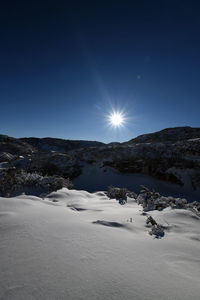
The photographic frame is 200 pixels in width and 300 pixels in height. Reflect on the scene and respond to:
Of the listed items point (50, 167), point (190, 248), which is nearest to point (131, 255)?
point (190, 248)

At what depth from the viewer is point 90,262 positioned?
1251 millimetres

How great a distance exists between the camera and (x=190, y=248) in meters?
1.80

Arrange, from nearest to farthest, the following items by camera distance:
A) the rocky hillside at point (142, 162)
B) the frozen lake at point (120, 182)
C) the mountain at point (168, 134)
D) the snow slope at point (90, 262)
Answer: the snow slope at point (90, 262) → the frozen lake at point (120, 182) → the rocky hillside at point (142, 162) → the mountain at point (168, 134)

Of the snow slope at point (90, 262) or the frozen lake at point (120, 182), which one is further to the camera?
the frozen lake at point (120, 182)

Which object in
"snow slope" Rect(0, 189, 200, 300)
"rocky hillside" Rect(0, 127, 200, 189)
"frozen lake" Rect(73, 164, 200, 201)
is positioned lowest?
→ "frozen lake" Rect(73, 164, 200, 201)

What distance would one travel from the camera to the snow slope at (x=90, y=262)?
0.93 metres

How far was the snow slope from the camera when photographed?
93 centimetres

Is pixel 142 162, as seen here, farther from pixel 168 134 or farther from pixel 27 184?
pixel 168 134

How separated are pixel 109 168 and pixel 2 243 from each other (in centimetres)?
923

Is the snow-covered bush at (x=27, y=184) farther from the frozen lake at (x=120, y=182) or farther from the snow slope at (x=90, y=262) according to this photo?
the frozen lake at (x=120, y=182)

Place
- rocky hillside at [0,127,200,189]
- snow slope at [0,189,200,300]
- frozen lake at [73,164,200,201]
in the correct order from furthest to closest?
rocky hillside at [0,127,200,189], frozen lake at [73,164,200,201], snow slope at [0,189,200,300]

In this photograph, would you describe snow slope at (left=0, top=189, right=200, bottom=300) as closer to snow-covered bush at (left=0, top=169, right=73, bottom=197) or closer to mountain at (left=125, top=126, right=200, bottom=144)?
snow-covered bush at (left=0, top=169, right=73, bottom=197)

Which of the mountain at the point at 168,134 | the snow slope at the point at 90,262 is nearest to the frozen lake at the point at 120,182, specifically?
the snow slope at the point at 90,262

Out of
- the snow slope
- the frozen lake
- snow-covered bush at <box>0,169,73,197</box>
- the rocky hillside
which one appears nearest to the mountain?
the rocky hillside
